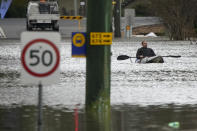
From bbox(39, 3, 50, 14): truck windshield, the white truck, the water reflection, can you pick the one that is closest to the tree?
the white truck

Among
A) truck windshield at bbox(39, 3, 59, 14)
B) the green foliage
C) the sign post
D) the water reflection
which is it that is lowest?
the water reflection

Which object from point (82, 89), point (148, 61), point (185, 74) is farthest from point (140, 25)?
point (82, 89)

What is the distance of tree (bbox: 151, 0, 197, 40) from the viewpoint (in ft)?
173

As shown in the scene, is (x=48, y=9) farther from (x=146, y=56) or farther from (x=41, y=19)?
(x=146, y=56)

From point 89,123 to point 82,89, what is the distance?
6028 millimetres

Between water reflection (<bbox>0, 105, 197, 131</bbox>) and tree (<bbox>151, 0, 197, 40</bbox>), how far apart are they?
39.4 meters

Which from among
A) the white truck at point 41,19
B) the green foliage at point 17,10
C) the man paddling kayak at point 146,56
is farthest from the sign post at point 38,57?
the green foliage at point 17,10

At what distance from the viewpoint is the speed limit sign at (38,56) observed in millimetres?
8742

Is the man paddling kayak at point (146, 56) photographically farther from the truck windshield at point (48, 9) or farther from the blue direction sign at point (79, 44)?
the truck windshield at point (48, 9)

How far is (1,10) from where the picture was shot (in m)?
80.9

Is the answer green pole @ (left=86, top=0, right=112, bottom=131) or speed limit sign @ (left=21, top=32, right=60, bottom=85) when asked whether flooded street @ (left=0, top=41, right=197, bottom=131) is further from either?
speed limit sign @ (left=21, top=32, right=60, bottom=85)

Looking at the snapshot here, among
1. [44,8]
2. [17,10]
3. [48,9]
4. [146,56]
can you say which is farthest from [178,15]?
[17,10]

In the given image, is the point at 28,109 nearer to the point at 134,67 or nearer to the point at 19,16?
the point at 134,67

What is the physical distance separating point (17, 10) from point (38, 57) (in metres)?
79.6
